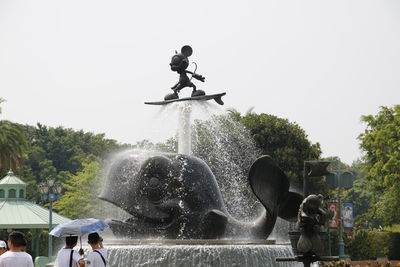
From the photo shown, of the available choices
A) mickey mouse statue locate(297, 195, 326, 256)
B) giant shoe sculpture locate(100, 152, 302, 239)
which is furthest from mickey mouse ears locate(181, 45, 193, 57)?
mickey mouse statue locate(297, 195, 326, 256)

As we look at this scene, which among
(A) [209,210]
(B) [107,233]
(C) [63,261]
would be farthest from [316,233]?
(B) [107,233]

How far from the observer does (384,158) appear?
46.7m

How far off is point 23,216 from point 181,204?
23229mm

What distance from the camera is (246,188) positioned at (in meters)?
38.9

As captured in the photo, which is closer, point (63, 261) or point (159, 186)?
point (63, 261)

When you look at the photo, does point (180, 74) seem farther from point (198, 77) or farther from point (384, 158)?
point (384, 158)

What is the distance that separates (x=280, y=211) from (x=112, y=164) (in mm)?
4567

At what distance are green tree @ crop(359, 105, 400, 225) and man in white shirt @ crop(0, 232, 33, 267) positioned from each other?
37.2m

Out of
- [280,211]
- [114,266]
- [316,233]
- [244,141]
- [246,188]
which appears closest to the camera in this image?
[316,233]

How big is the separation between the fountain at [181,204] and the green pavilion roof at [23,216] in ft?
66.2

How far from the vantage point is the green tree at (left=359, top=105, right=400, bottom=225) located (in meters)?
45.0

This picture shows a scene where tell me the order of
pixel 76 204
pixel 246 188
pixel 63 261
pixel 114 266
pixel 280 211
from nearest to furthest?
1. pixel 63 261
2. pixel 114 266
3. pixel 280 211
4. pixel 246 188
5. pixel 76 204

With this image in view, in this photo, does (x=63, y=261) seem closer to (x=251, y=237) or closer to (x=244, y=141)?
(x=251, y=237)

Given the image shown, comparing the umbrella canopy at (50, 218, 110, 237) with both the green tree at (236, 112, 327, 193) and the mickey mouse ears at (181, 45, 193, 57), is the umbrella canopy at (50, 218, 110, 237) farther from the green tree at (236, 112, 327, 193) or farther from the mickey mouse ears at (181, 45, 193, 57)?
the green tree at (236, 112, 327, 193)
